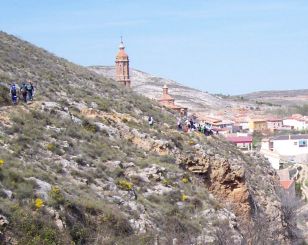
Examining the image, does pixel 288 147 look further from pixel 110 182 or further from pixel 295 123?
pixel 110 182

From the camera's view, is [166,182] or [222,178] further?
[222,178]

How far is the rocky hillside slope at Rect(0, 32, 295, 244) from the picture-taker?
470 inches

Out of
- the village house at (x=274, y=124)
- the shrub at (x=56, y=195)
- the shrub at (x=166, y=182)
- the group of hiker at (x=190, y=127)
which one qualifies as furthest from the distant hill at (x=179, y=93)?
the shrub at (x=56, y=195)

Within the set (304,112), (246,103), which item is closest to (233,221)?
(304,112)

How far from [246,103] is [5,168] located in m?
169

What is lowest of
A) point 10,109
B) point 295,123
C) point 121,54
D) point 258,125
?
point 295,123

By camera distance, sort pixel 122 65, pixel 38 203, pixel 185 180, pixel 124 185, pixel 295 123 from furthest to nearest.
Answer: pixel 295 123
pixel 122 65
pixel 185 180
pixel 124 185
pixel 38 203

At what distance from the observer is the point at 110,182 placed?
15.5m

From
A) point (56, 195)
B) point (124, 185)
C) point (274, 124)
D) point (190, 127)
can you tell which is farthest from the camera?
point (274, 124)

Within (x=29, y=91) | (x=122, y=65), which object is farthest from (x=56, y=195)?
(x=122, y=65)

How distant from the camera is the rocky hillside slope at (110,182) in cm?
1193

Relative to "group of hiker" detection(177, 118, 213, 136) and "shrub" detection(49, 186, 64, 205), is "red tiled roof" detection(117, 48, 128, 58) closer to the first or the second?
"group of hiker" detection(177, 118, 213, 136)

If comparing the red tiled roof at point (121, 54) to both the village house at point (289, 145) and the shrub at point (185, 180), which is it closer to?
the village house at point (289, 145)

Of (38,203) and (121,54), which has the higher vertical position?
(121,54)
